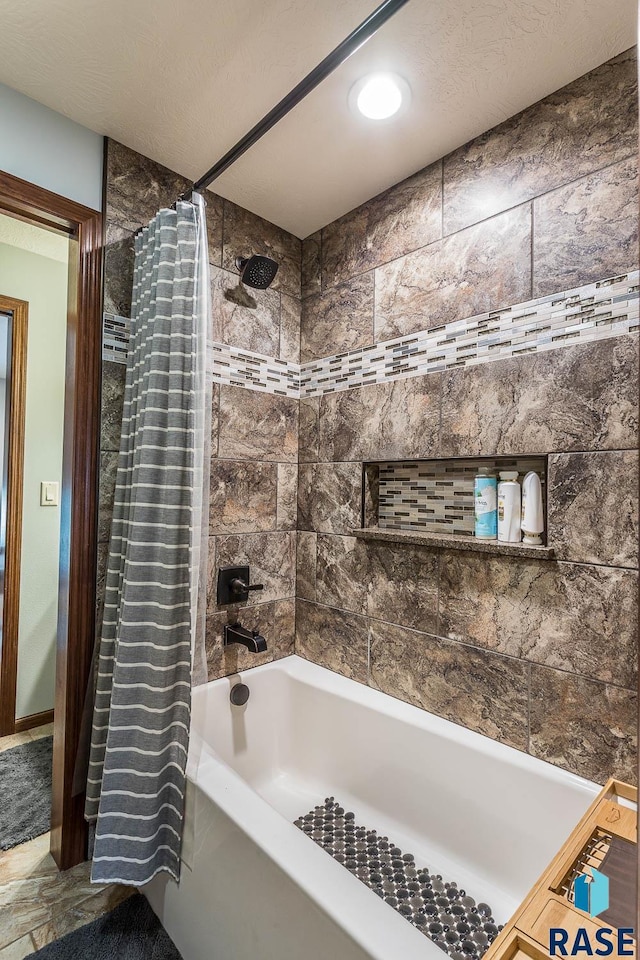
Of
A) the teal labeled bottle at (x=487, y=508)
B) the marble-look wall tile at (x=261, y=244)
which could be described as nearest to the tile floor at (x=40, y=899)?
the teal labeled bottle at (x=487, y=508)

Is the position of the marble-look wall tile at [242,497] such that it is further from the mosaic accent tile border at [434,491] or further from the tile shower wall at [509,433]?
the mosaic accent tile border at [434,491]

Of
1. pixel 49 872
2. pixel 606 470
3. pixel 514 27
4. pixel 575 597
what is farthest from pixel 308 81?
pixel 49 872

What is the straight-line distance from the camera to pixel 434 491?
5.68 feet

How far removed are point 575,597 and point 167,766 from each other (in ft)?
4.21

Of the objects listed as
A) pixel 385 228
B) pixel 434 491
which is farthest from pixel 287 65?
pixel 434 491

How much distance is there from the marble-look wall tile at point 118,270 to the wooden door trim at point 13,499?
1.15 m

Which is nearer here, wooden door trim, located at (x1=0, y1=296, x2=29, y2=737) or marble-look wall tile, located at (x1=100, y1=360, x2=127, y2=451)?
marble-look wall tile, located at (x1=100, y1=360, x2=127, y2=451)

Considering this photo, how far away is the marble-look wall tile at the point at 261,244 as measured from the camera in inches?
78.1

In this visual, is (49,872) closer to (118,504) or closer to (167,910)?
(167,910)

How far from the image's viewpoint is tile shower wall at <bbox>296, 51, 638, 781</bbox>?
49.7 inches

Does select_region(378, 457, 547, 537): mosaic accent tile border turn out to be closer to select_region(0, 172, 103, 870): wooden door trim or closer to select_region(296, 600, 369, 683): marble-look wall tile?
select_region(296, 600, 369, 683): marble-look wall tile

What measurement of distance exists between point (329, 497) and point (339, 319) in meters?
0.79

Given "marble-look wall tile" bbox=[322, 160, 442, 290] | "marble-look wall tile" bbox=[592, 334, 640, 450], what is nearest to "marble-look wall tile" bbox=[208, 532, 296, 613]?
"marble-look wall tile" bbox=[322, 160, 442, 290]

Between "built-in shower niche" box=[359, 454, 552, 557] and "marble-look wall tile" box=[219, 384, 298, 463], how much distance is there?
17.7 inches
